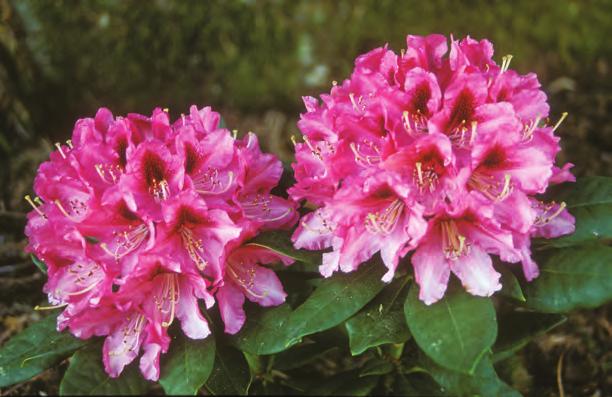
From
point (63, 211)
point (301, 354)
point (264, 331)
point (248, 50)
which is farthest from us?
point (248, 50)

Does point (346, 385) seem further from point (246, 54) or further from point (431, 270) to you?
point (246, 54)

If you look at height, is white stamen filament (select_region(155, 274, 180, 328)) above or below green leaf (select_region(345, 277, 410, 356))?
above

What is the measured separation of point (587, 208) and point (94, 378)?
3.62 feet

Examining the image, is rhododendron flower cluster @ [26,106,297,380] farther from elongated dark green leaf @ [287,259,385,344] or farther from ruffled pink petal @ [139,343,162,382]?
elongated dark green leaf @ [287,259,385,344]

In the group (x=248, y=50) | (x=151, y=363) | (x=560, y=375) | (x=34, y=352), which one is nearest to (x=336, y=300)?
(x=151, y=363)

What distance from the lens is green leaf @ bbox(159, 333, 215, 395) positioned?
1456 millimetres

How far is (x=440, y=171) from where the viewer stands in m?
1.37

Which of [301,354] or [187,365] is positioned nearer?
[187,365]

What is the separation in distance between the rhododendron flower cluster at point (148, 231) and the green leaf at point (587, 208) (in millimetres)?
608

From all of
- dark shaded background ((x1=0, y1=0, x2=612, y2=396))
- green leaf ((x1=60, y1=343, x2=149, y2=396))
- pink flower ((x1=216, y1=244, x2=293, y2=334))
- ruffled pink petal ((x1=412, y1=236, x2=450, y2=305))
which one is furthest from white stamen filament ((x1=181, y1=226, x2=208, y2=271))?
dark shaded background ((x1=0, y1=0, x2=612, y2=396))

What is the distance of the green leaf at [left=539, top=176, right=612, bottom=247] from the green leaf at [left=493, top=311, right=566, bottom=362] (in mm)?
176

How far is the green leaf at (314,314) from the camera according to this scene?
1435 mm

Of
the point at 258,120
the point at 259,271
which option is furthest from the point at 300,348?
the point at 258,120

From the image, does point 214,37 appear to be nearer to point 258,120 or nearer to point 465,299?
point 258,120
